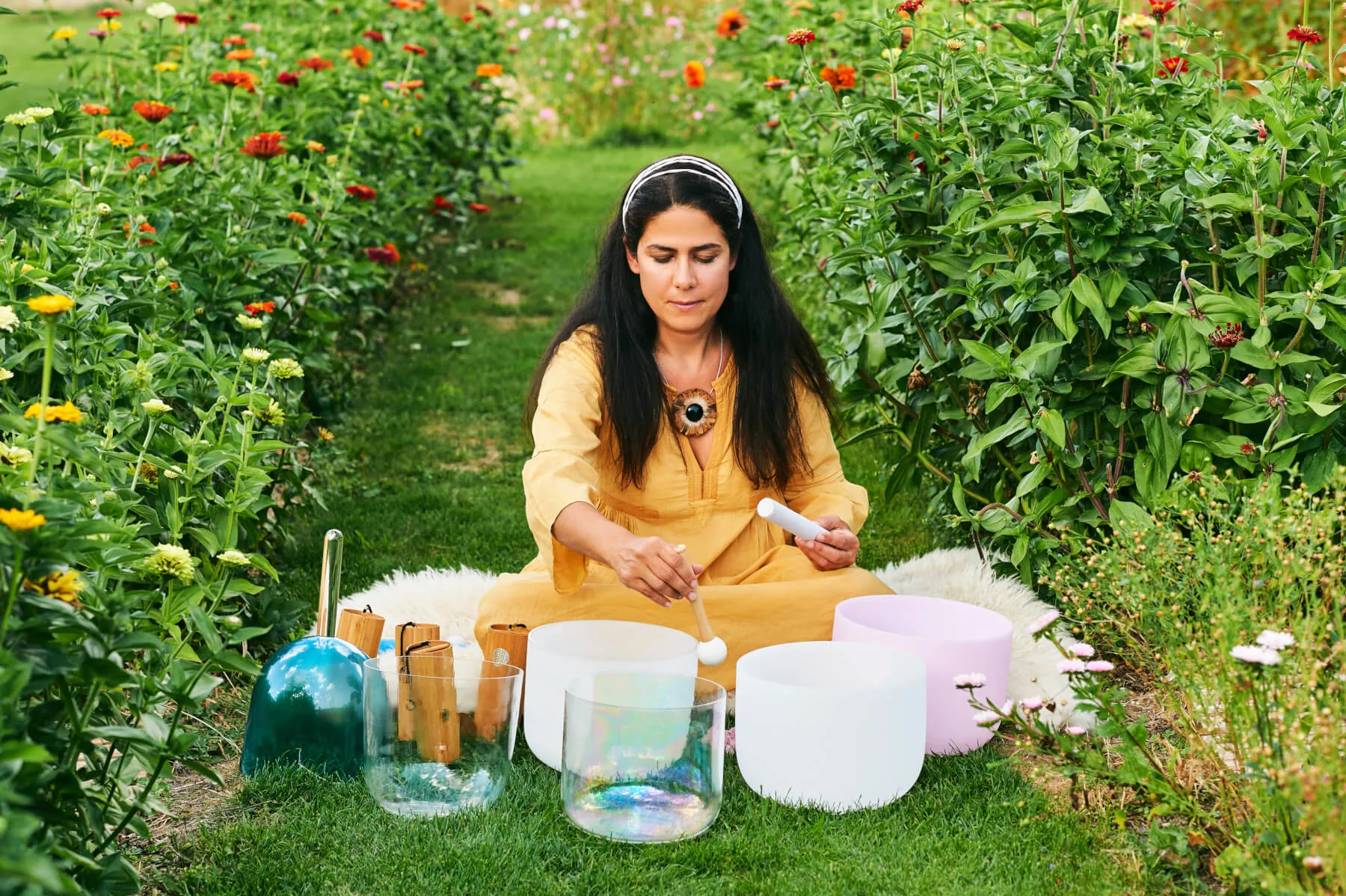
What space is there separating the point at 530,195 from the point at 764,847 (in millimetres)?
6866

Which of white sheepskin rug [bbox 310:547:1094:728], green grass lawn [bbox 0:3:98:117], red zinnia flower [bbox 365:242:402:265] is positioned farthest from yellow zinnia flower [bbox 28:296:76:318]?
green grass lawn [bbox 0:3:98:117]

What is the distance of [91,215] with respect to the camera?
257 cm

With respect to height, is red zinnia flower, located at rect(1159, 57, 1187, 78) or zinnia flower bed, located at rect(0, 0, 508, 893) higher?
red zinnia flower, located at rect(1159, 57, 1187, 78)

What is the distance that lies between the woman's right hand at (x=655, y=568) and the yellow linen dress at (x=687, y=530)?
0.80ft

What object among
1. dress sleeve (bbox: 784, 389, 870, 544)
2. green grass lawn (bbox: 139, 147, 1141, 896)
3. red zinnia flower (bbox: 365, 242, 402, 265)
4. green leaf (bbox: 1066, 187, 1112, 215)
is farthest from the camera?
red zinnia flower (bbox: 365, 242, 402, 265)

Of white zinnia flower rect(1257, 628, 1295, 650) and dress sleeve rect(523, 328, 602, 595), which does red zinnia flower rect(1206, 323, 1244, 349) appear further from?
dress sleeve rect(523, 328, 602, 595)

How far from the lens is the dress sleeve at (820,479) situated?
2.83 m

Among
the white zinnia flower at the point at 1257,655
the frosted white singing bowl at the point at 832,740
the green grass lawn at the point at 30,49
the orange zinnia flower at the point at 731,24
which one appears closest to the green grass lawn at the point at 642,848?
the frosted white singing bowl at the point at 832,740

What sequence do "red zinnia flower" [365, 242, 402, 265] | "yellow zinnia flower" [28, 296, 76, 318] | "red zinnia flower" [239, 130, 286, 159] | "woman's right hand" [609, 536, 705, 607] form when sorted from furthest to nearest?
"red zinnia flower" [365, 242, 402, 265], "red zinnia flower" [239, 130, 286, 159], "woman's right hand" [609, 536, 705, 607], "yellow zinnia flower" [28, 296, 76, 318]

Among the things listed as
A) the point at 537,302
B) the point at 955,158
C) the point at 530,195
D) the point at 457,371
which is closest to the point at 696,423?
the point at 955,158

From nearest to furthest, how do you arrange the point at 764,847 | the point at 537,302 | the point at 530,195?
the point at 764,847, the point at 537,302, the point at 530,195

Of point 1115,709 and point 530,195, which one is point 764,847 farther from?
point 530,195

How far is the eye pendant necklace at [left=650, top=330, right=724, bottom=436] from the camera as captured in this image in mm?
2766

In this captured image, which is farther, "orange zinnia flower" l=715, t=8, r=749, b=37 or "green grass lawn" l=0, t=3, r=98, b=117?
"green grass lawn" l=0, t=3, r=98, b=117
